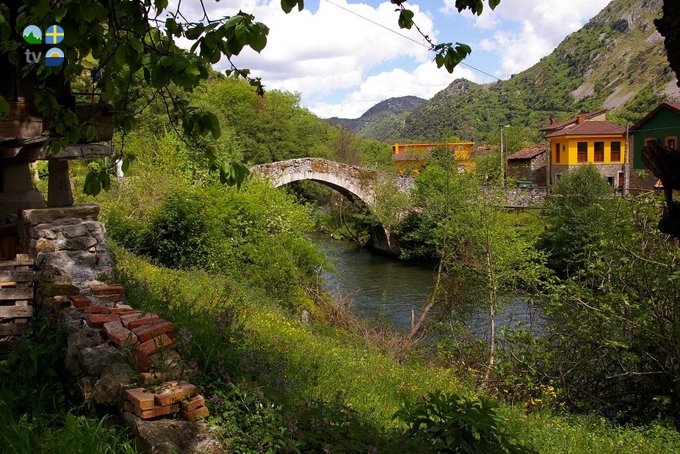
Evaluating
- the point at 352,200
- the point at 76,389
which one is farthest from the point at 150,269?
the point at 352,200

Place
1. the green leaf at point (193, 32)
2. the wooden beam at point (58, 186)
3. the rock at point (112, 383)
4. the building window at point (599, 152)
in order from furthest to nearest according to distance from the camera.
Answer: the building window at point (599, 152) < the wooden beam at point (58, 186) < the rock at point (112, 383) < the green leaf at point (193, 32)

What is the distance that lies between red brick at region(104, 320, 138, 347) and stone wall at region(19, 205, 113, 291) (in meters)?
1.53

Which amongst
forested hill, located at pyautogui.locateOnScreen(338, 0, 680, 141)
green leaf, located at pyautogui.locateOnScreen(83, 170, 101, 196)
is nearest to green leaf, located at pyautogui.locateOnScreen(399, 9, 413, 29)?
green leaf, located at pyautogui.locateOnScreen(83, 170, 101, 196)

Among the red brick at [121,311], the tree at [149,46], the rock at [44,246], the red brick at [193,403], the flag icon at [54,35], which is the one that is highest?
the flag icon at [54,35]

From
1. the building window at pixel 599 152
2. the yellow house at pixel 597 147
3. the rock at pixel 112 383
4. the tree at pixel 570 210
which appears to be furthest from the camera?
the building window at pixel 599 152

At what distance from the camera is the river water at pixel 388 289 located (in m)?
13.7

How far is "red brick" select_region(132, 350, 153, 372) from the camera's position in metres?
3.09

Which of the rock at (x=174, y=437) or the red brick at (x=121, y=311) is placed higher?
the red brick at (x=121, y=311)

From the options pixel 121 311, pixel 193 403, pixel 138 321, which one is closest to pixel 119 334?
pixel 138 321

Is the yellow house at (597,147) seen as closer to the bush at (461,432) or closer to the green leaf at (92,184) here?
the bush at (461,432)

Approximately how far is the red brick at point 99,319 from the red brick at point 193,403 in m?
1.14

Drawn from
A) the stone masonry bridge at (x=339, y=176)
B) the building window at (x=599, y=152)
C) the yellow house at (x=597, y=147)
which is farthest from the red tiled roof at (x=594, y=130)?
the stone masonry bridge at (x=339, y=176)

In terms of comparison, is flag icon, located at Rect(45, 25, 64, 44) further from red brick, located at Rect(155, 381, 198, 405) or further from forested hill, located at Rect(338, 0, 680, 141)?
forested hill, located at Rect(338, 0, 680, 141)

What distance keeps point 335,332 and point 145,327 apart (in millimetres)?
7725
